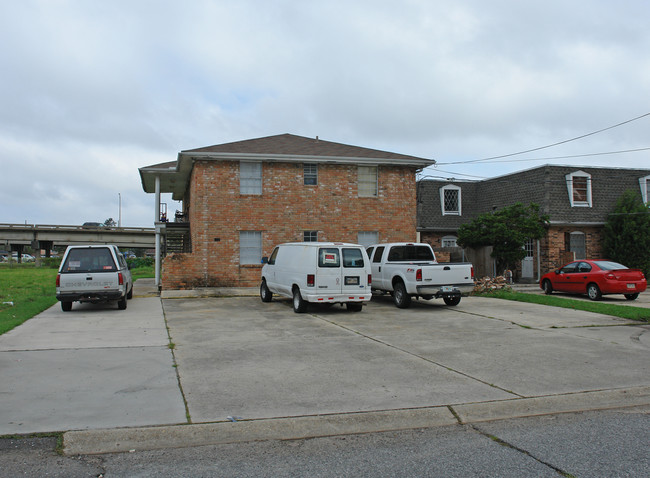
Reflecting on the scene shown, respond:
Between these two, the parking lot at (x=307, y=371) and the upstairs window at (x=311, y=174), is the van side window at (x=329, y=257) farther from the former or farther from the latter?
the upstairs window at (x=311, y=174)

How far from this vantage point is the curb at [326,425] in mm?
4668

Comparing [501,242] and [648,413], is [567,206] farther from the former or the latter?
[648,413]

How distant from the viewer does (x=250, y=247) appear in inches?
844

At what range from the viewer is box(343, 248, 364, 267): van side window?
46.1 feet

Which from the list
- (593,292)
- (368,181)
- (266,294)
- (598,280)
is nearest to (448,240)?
(368,181)

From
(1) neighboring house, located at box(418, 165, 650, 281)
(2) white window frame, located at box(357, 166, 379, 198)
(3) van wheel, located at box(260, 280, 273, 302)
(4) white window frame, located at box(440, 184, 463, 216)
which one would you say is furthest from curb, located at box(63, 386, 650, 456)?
(4) white window frame, located at box(440, 184, 463, 216)

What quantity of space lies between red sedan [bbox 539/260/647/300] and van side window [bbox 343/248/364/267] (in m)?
9.36

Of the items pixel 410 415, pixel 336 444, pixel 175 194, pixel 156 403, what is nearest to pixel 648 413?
pixel 410 415

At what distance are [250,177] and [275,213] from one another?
1.78 meters

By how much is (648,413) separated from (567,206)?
24.5 m

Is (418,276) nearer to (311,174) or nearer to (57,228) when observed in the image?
(311,174)

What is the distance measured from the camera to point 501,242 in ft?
80.5

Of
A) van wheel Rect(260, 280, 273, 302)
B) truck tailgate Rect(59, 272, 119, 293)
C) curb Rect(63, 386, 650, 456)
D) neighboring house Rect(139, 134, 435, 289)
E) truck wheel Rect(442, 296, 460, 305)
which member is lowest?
curb Rect(63, 386, 650, 456)

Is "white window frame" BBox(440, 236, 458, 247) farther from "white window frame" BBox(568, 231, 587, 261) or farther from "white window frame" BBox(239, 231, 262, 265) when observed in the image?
"white window frame" BBox(239, 231, 262, 265)
